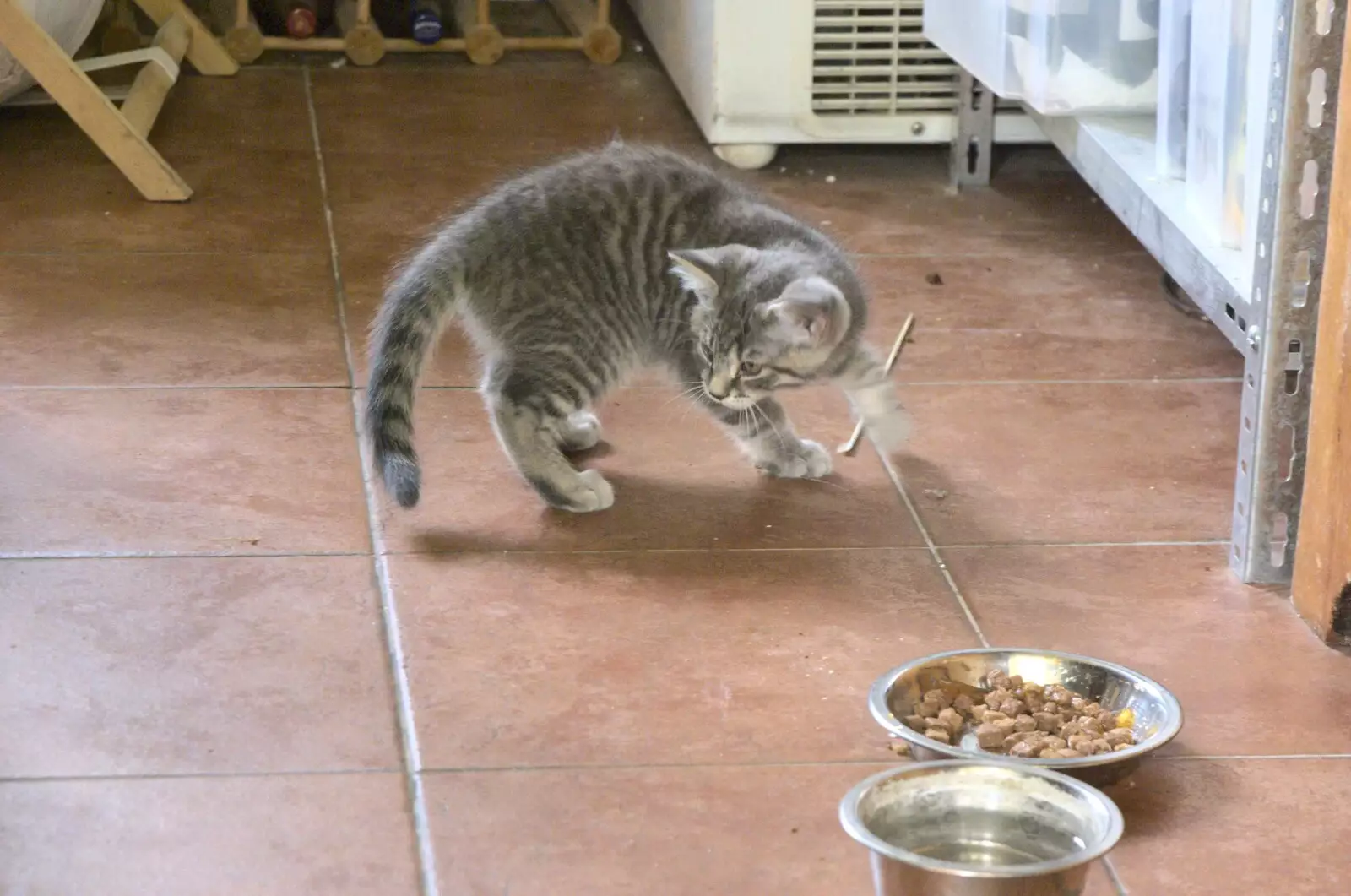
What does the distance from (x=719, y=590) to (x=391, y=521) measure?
1.62 feet

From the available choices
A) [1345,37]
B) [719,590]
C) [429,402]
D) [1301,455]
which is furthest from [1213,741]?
[429,402]

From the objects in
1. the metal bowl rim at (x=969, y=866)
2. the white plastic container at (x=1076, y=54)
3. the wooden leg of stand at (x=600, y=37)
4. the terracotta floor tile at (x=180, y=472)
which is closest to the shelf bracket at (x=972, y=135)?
the white plastic container at (x=1076, y=54)

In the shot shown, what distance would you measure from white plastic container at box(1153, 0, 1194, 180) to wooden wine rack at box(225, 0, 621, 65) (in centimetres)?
243

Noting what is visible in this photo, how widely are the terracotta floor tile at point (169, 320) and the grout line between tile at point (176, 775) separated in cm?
119

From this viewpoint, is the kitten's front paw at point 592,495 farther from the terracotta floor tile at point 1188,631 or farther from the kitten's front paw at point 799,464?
the terracotta floor tile at point 1188,631

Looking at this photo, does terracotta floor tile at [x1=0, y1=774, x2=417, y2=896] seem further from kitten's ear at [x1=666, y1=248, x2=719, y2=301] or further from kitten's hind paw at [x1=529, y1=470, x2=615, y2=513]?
kitten's ear at [x1=666, y1=248, x2=719, y2=301]

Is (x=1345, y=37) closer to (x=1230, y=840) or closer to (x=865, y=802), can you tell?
(x=1230, y=840)

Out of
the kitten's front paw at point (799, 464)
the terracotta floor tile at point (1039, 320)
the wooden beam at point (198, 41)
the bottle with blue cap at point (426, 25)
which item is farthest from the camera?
the bottle with blue cap at point (426, 25)

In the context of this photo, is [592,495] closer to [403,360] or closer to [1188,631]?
[403,360]

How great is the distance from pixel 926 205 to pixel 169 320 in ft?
5.67

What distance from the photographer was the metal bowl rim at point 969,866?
1453 millimetres

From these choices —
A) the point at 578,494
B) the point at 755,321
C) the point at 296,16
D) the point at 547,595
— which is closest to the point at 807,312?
the point at 755,321

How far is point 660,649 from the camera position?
7.08ft

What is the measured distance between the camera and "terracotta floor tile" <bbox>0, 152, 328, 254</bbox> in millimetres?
3625
